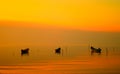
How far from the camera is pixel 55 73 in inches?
953

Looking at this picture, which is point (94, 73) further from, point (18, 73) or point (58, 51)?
point (58, 51)

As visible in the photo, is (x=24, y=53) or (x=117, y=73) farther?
(x=24, y=53)

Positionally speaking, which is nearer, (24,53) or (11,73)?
(11,73)

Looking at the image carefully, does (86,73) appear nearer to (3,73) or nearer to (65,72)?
(65,72)

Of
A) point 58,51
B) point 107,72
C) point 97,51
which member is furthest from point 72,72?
point 58,51

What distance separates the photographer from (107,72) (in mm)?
24734

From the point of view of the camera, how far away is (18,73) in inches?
961

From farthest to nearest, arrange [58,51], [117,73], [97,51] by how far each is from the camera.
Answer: [58,51]
[97,51]
[117,73]

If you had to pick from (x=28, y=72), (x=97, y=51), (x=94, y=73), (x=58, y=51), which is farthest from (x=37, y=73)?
(x=58, y=51)

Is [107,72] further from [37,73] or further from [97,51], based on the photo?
[97,51]

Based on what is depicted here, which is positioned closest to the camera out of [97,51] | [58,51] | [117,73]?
[117,73]

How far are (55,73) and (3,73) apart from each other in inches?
154

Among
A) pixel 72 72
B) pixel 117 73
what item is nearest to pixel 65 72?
pixel 72 72

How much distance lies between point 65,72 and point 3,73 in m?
4.73
